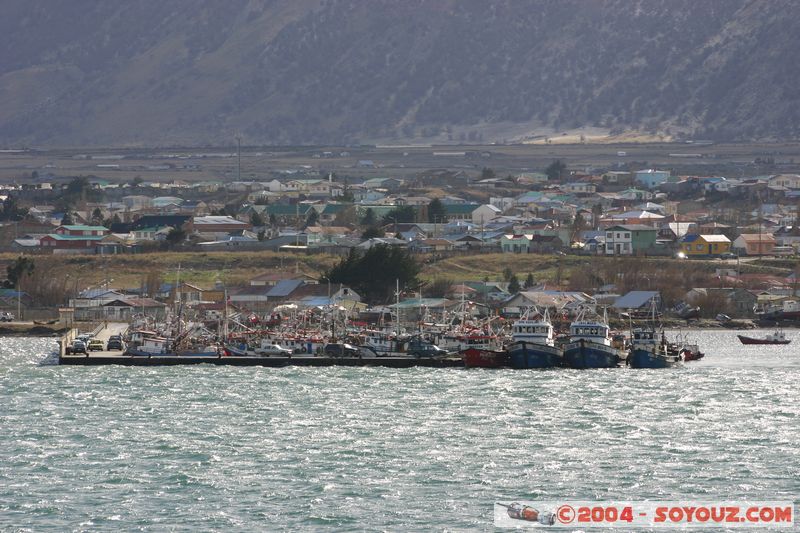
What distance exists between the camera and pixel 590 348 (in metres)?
52.8

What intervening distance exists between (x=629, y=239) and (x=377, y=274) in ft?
65.8

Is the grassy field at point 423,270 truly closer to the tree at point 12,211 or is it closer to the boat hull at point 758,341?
the boat hull at point 758,341

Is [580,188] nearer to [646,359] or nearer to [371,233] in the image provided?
[371,233]

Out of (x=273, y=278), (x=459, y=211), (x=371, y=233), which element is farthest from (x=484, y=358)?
(x=459, y=211)

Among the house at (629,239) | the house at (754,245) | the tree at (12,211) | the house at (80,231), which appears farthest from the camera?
the tree at (12,211)

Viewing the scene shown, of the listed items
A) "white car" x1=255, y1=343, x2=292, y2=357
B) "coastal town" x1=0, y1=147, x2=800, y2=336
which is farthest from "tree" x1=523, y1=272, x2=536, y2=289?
"white car" x1=255, y1=343, x2=292, y2=357

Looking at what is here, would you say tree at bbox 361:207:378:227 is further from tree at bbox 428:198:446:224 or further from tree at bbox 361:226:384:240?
tree at bbox 361:226:384:240

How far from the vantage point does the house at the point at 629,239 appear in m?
84.4

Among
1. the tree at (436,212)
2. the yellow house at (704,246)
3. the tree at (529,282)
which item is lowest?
the tree at (529,282)

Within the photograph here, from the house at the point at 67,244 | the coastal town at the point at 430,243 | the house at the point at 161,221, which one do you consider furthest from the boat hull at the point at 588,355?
the house at the point at 161,221

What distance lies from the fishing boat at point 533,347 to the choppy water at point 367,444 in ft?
6.92

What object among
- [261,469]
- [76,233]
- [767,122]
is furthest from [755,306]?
[767,122]

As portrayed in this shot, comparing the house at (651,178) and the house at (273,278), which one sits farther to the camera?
the house at (651,178)

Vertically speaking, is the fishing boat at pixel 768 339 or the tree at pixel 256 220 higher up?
the tree at pixel 256 220
